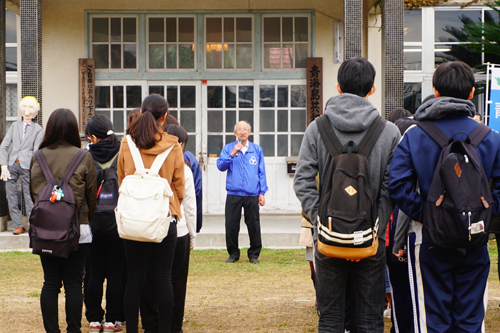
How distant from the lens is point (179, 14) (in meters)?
11.0

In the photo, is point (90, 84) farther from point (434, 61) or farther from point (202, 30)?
point (434, 61)

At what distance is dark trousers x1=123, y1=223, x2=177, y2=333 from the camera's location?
3.89 meters

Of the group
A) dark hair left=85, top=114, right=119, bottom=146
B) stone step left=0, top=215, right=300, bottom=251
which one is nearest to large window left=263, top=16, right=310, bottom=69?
stone step left=0, top=215, right=300, bottom=251

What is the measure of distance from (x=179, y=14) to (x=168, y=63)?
0.91 metres

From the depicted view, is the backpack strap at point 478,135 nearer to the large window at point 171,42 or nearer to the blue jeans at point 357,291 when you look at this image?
the blue jeans at point 357,291

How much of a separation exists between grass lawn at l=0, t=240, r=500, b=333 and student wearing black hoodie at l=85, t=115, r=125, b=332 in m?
0.31

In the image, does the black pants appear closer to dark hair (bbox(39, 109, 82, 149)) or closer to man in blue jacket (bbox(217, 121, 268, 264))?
dark hair (bbox(39, 109, 82, 149))

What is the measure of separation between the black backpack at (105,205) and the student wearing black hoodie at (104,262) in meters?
0.02

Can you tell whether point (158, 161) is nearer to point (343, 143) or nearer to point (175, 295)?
point (175, 295)

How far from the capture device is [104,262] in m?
4.60

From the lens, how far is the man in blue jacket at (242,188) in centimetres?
770

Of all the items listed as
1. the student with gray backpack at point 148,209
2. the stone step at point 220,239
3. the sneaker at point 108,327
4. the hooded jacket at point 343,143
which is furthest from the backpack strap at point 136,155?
the stone step at point 220,239

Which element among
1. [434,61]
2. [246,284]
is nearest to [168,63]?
[434,61]

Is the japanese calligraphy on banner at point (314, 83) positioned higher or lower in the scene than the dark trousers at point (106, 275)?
higher
